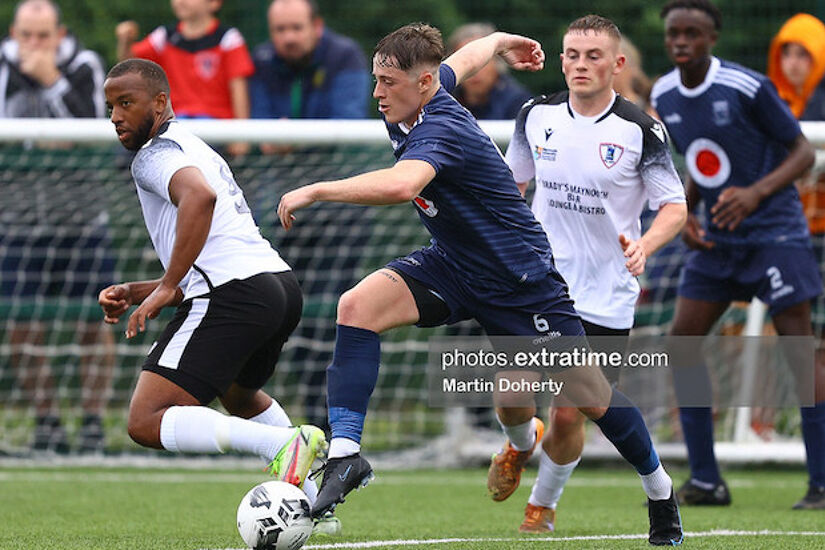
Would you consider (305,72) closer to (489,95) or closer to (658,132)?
(489,95)

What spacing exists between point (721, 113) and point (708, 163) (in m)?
0.28

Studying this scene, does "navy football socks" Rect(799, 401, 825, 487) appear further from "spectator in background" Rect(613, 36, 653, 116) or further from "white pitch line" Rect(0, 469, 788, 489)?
"spectator in background" Rect(613, 36, 653, 116)

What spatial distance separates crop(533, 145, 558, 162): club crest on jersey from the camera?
626 cm

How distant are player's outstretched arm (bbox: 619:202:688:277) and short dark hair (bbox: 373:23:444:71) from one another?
0.98 m

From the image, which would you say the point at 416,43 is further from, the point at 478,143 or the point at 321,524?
the point at 321,524

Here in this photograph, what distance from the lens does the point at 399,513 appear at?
7.00m

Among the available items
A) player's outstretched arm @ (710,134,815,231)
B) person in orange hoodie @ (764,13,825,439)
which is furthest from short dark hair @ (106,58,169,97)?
person in orange hoodie @ (764,13,825,439)

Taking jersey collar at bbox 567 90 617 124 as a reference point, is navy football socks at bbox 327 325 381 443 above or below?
below

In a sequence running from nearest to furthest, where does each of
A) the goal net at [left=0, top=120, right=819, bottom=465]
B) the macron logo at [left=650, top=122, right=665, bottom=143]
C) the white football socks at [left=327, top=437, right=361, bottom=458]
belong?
the white football socks at [left=327, top=437, right=361, bottom=458] < the macron logo at [left=650, top=122, right=665, bottom=143] < the goal net at [left=0, top=120, right=819, bottom=465]

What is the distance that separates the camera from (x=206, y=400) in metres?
5.34

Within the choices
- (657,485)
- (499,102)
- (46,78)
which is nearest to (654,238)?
(657,485)

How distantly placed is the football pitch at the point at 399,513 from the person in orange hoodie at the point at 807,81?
164cm

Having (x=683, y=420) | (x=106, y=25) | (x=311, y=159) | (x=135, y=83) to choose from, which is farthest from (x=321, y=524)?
(x=106, y=25)

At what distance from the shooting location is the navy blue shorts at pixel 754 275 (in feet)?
23.7
